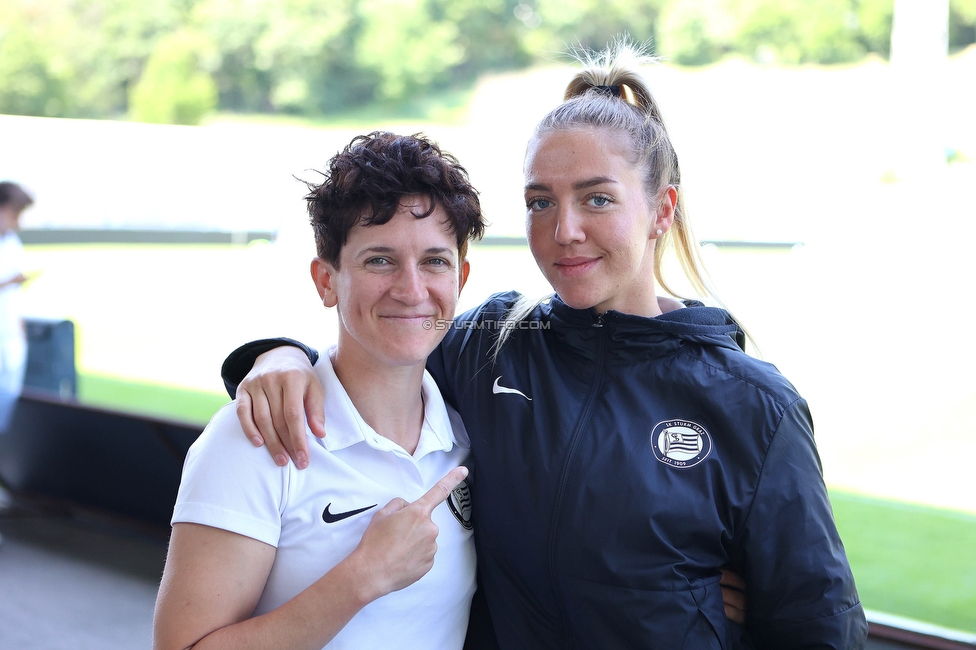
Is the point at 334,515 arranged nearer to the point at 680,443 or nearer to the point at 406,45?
the point at 680,443

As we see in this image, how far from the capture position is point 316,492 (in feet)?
4.25

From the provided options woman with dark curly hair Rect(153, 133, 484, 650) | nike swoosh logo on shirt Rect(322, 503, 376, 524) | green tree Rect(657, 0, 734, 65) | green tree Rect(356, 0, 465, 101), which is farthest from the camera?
green tree Rect(356, 0, 465, 101)

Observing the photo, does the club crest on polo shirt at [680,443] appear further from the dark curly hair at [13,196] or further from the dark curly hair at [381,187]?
the dark curly hair at [13,196]

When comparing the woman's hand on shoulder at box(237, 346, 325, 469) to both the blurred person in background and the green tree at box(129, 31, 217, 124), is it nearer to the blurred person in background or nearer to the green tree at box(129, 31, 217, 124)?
the blurred person in background

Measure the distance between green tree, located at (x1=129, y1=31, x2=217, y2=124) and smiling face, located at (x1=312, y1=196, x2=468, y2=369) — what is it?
85.0 feet

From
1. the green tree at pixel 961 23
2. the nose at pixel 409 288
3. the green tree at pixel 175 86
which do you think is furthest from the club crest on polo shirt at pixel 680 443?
the green tree at pixel 175 86

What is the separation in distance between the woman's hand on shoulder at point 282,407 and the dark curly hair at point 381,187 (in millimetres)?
210

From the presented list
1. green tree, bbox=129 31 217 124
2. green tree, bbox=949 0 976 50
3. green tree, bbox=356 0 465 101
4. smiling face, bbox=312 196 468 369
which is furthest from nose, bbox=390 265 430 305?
green tree, bbox=129 31 217 124

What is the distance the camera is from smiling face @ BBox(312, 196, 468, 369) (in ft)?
4.38

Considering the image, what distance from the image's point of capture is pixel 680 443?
53.9 inches

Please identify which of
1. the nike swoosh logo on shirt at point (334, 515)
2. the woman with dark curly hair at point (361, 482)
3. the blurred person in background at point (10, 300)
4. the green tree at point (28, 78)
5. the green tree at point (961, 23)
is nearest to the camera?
the woman with dark curly hair at point (361, 482)

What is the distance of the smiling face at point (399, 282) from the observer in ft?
4.38

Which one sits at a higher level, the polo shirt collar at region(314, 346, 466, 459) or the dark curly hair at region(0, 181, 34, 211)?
the dark curly hair at region(0, 181, 34, 211)

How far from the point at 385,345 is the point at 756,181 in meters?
17.4
